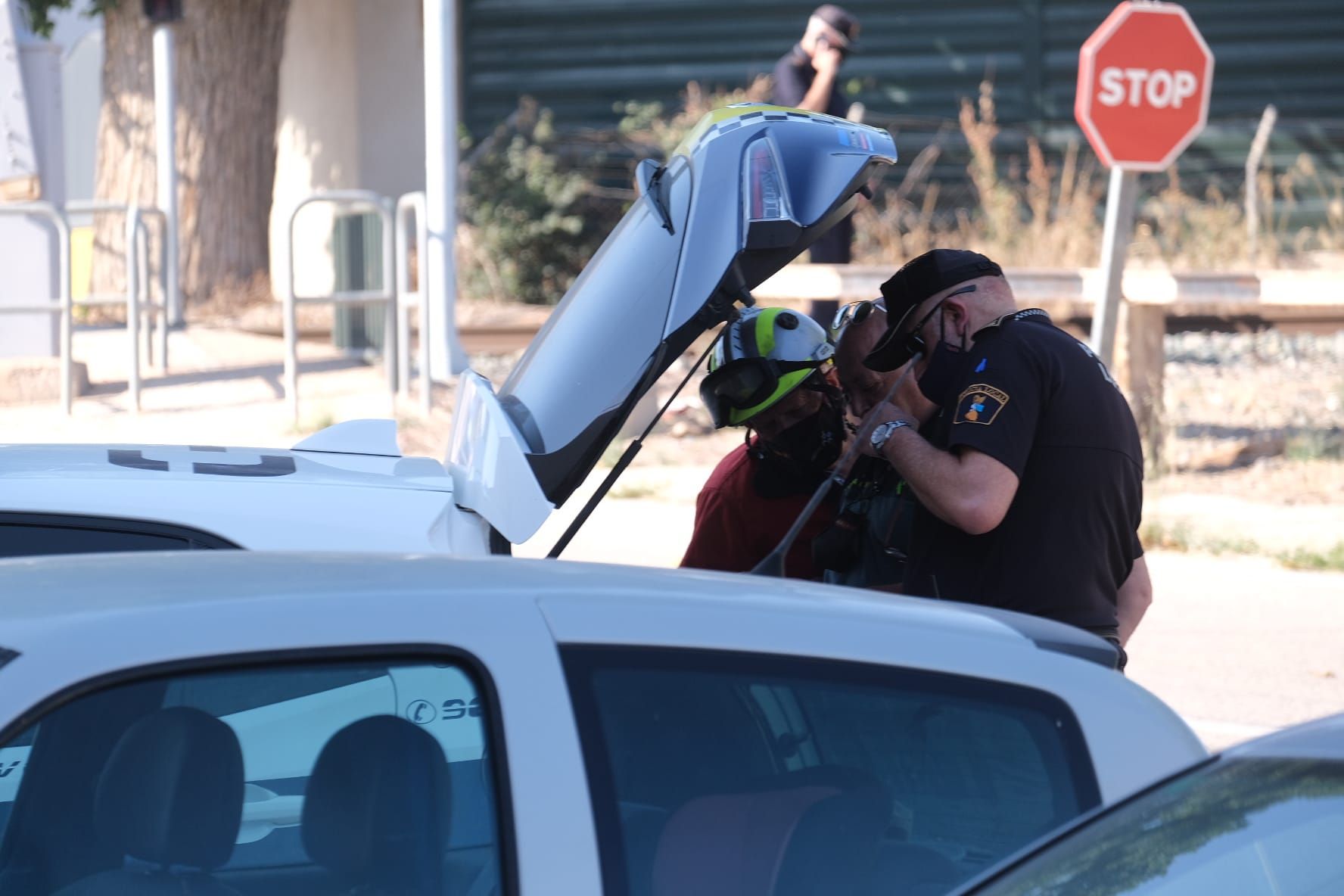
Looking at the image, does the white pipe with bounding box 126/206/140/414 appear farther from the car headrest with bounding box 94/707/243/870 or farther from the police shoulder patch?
the car headrest with bounding box 94/707/243/870

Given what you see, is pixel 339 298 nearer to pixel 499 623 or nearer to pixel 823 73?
pixel 823 73

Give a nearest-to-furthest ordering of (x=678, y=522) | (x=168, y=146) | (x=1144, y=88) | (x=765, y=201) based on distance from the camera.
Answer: (x=765, y=201) → (x=1144, y=88) → (x=678, y=522) → (x=168, y=146)

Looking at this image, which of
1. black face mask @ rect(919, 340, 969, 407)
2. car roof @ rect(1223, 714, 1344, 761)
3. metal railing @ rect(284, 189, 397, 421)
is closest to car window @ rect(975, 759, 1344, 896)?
car roof @ rect(1223, 714, 1344, 761)

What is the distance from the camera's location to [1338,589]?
23.3 feet

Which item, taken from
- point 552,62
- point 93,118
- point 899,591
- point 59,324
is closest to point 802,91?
point 59,324

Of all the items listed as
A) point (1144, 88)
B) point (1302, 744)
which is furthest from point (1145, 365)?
point (1302, 744)

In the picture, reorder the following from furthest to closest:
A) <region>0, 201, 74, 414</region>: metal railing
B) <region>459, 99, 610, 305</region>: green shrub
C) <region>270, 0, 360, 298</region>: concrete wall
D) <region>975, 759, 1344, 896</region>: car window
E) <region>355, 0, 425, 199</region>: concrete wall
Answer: <region>355, 0, 425, 199</region>: concrete wall, <region>270, 0, 360, 298</region>: concrete wall, <region>459, 99, 610, 305</region>: green shrub, <region>0, 201, 74, 414</region>: metal railing, <region>975, 759, 1344, 896</region>: car window

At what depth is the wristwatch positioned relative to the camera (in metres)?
3.14

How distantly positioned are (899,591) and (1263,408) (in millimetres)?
7906

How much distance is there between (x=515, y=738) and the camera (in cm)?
186

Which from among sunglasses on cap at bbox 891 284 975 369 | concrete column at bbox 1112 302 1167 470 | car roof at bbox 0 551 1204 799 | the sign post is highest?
the sign post

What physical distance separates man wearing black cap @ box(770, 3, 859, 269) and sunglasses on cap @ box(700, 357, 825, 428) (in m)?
5.38

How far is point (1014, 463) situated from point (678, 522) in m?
5.19

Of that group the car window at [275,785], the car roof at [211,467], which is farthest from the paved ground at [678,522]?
the car window at [275,785]
